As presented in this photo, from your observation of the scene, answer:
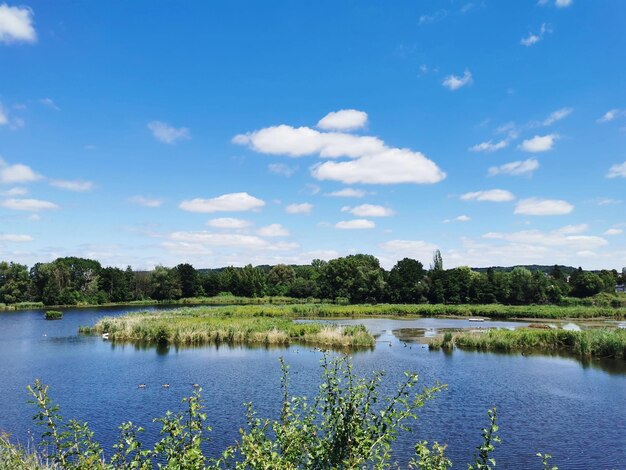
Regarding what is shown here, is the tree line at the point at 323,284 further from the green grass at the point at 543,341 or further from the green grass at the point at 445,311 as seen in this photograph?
the green grass at the point at 543,341

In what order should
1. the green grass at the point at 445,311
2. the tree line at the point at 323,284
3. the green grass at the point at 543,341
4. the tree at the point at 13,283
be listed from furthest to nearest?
the tree at the point at 13,283, the tree line at the point at 323,284, the green grass at the point at 445,311, the green grass at the point at 543,341

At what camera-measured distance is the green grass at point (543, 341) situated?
4059cm

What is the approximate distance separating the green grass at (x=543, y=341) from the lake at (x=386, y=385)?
10.2 ft

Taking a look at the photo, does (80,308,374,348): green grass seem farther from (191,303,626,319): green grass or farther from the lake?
(191,303,626,319): green grass

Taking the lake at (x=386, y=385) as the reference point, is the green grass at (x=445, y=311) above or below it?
above

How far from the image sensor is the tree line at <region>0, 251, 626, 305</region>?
101625 mm

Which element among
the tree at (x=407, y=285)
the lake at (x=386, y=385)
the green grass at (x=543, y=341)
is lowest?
the lake at (x=386, y=385)

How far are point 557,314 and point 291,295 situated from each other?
76.8 metres

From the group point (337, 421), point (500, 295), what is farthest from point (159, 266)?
point (337, 421)

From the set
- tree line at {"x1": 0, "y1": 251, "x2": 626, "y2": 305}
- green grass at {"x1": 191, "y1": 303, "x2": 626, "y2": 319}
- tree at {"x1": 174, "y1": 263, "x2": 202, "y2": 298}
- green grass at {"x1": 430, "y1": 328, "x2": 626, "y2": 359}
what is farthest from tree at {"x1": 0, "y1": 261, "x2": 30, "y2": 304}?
green grass at {"x1": 430, "y1": 328, "x2": 626, "y2": 359}

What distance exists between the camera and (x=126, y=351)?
43344 mm

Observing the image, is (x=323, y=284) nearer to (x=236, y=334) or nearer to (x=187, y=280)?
(x=187, y=280)

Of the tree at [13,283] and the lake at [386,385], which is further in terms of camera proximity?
the tree at [13,283]

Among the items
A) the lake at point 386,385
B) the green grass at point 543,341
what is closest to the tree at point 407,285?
the green grass at point 543,341
